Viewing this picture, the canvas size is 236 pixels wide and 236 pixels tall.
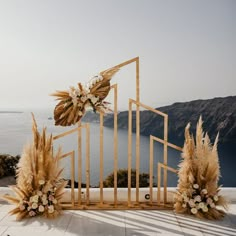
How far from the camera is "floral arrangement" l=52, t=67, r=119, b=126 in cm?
371

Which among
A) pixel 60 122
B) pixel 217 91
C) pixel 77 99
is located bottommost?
pixel 60 122

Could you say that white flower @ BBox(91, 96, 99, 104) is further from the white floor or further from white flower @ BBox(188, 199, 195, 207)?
white flower @ BBox(188, 199, 195, 207)

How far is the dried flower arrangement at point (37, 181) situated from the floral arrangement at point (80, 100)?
25 cm

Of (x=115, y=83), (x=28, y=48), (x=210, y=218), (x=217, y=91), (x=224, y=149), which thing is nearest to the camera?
(x=210, y=218)

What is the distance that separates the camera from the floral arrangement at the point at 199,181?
359 cm

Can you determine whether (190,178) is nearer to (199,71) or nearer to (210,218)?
(210,218)

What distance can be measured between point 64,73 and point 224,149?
1404 cm

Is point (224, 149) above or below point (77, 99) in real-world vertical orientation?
below

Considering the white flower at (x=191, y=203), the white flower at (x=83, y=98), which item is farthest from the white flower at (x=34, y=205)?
the white flower at (x=191, y=203)

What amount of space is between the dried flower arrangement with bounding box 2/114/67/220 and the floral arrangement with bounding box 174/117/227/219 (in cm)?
128

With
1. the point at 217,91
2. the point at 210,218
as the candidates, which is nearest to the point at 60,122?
the point at 210,218

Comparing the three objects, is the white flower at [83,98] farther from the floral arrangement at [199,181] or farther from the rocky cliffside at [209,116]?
the rocky cliffside at [209,116]

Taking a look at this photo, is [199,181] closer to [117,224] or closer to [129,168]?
[129,168]

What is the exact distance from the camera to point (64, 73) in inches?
1126
